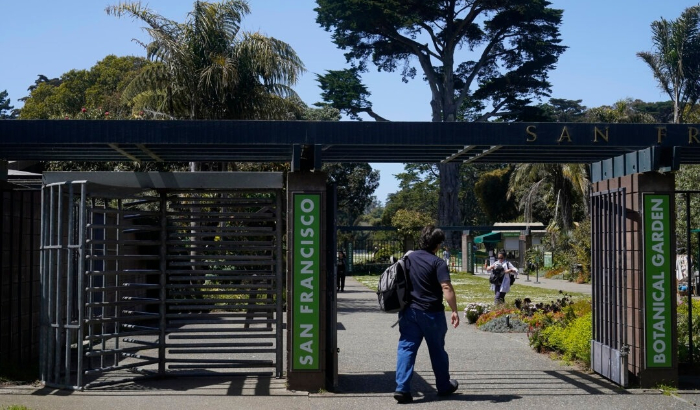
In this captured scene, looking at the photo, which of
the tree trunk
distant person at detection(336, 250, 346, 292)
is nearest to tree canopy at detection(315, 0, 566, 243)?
the tree trunk

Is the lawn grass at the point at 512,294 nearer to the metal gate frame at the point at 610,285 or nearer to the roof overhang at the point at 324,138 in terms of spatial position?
the metal gate frame at the point at 610,285

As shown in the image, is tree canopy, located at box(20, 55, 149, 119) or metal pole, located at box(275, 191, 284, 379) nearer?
metal pole, located at box(275, 191, 284, 379)

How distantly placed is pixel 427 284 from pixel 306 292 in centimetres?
137

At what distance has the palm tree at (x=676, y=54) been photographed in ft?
148

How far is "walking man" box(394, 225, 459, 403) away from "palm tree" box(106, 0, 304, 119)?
13.2 metres

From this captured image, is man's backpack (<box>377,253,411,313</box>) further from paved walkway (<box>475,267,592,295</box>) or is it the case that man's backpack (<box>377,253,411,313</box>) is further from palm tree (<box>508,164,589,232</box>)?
palm tree (<box>508,164,589,232</box>)

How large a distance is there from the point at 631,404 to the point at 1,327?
7.09m

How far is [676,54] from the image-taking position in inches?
1793

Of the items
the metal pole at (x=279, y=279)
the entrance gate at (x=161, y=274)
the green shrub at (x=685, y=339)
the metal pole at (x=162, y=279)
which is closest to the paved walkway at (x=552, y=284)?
the green shrub at (x=685, y=339)

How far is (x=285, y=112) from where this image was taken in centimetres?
2294

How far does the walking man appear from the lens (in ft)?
28.6

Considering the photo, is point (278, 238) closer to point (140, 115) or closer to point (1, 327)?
point (1, 327)

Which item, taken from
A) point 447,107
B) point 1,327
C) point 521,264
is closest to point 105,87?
point 447,107

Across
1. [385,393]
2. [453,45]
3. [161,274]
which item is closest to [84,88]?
[453,45]
